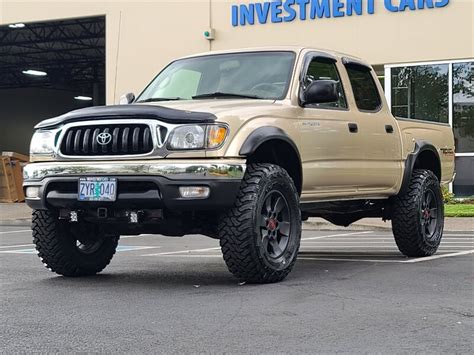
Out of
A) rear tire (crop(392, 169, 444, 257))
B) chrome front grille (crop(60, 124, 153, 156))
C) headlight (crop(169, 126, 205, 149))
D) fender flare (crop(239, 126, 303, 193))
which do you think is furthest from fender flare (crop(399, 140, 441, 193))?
chrome front grille (crop(60, 124, 153, 156))

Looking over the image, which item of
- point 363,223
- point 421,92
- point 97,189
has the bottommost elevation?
point 363,223

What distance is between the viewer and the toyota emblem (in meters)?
6.42

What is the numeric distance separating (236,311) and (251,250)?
0.96 metres

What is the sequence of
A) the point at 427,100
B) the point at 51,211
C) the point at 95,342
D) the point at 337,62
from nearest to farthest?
the point at 95,342 → the point at 51,211 → the point at 337,62 → the point at 427,100

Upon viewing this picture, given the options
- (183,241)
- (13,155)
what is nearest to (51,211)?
(183,241)

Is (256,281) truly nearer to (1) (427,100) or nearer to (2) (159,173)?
(2) (159,173)

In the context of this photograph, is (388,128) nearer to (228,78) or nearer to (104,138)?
(228,78)

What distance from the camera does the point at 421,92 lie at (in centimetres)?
1978

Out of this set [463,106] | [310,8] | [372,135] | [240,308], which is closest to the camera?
[240,308]

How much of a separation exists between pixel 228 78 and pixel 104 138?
162 cm

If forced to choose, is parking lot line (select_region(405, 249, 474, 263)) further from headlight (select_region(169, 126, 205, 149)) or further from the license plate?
the license plate

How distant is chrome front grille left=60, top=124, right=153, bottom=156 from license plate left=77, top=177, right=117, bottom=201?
25cm

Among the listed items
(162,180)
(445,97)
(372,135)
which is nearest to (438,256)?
(372,135)

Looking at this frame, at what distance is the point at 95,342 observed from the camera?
4457mm
